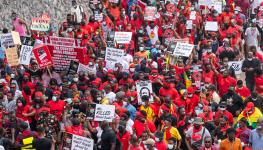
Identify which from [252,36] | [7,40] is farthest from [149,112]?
[252,36]

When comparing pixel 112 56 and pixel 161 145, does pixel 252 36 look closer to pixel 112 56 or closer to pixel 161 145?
pixel 112 56

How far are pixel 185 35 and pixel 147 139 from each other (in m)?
11.1

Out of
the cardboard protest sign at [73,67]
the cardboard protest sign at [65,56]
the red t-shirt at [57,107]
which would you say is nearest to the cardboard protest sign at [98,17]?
the cardboard protest sign at [65,56]

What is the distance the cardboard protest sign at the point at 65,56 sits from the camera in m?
30.0

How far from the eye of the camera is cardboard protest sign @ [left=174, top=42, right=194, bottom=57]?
30.5 m

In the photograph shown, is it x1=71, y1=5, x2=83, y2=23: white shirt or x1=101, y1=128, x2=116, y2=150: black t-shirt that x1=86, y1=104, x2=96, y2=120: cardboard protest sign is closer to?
x1=101, y1=128, x2=116, y2=150: black t-shirt

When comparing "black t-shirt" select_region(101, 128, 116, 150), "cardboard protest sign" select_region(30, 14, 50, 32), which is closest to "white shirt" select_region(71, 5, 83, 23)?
"cardboard protest sign" select_region(30, 14, 50, 32)

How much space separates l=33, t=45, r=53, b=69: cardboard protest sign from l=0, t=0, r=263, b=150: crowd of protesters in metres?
0.30

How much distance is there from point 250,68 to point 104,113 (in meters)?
6.12

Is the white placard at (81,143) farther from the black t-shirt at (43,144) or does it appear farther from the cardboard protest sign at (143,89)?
the cardboard protest sign at (143,89)

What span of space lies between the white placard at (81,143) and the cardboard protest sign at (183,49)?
8213mm

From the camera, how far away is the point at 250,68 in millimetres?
28984

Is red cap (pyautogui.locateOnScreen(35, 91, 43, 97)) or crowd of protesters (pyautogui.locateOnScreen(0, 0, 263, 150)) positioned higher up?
red cap (pyautogui.locateOnScreen(35, 91, 43, 97))

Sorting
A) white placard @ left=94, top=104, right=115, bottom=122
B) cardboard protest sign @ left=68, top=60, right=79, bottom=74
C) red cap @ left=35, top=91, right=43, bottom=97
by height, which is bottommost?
cardboard protest sign @ left=68, top=60, right=79, bottom=74
